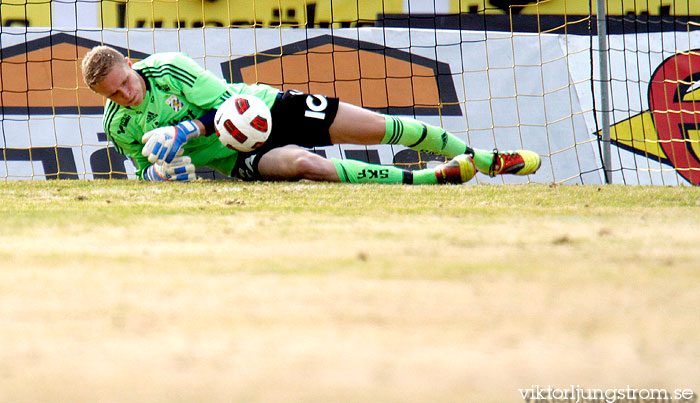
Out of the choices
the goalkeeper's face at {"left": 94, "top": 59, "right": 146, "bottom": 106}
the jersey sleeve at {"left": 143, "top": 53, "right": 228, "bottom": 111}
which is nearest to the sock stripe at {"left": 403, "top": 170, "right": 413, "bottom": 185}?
the jersey sleeve at {"left": 143, "top": 53, "right": 228, "bottom": 111}

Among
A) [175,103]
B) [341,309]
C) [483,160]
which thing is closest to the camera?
[341,309]

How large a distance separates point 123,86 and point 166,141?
29 cm

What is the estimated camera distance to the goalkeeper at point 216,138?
9.20 ft

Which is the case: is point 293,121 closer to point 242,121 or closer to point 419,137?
point 242,121

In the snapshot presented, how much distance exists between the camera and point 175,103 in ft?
9.91

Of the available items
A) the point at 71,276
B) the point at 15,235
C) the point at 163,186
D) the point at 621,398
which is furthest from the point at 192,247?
the point at 163,186

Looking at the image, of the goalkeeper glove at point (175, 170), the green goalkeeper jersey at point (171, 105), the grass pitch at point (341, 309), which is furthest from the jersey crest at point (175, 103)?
the grass pitch at point (341, 309)

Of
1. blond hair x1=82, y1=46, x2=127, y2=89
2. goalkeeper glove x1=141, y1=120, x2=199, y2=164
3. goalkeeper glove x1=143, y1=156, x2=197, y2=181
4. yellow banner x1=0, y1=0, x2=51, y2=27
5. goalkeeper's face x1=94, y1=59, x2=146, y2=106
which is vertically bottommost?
goalkeeper glove x1=143, y1=156, x2=197, y2=181

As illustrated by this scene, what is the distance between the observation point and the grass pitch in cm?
60

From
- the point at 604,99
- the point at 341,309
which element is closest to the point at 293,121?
the point at 604,99

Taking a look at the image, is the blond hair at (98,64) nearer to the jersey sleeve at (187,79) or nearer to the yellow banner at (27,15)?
the jersey sleeve at (187,79)

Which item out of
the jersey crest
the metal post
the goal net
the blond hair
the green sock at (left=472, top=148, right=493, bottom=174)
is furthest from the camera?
the goal net

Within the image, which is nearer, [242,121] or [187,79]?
[242,121]

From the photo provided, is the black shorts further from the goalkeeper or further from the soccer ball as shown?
the soccer ball
